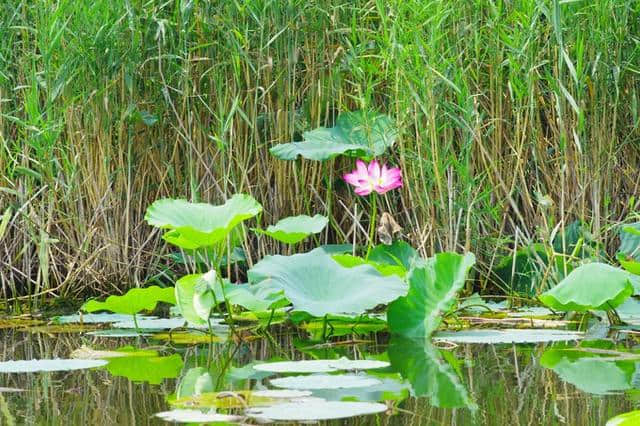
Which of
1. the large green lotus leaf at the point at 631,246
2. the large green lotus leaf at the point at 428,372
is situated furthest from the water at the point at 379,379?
the large green lotus leaf at the point at 631,246

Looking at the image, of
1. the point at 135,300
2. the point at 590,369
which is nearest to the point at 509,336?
the point at 590,369

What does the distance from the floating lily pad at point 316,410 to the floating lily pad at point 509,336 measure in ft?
3.22

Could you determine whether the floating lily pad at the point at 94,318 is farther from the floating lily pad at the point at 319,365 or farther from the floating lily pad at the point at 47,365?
the floating lily pad at the point at 319,365

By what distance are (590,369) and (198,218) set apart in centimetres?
127

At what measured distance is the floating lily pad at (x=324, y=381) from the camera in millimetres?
2312

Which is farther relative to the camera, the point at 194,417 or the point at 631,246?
the point at 631,246

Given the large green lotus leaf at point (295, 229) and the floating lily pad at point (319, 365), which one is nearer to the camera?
the floating lily pad at point (319, 365)

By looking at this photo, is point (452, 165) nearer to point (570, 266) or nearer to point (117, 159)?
point (570, 266)

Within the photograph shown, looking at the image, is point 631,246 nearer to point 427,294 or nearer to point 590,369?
point 427,294

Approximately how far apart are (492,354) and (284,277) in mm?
618

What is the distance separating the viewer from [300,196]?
444 centimetres

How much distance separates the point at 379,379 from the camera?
2.49 meters

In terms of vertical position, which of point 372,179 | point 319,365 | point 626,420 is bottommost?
point 626,420

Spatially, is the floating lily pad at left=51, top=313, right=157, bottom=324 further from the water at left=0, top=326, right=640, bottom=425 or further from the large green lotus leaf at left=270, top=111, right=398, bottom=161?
the large green lotus leaf at left=270, top=111, right=398, bottom=161
